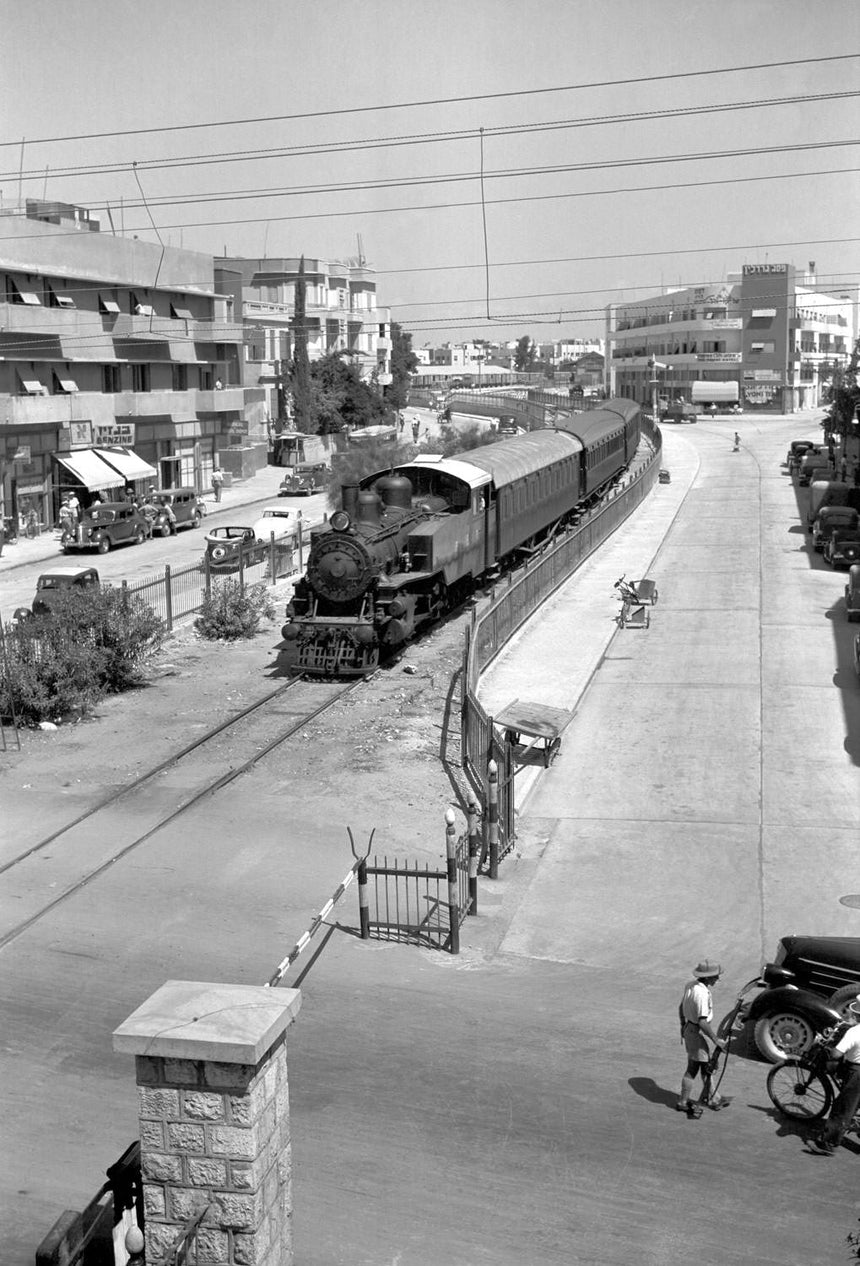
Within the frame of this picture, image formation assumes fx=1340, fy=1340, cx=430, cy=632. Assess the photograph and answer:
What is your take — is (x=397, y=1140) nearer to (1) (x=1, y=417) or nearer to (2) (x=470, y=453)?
(2) (x=470, y=453)

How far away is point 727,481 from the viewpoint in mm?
61531

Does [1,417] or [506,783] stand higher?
[1,417]

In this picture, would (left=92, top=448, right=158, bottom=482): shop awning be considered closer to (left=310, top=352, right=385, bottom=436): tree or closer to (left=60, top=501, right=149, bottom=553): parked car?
(left=60, top=501, right=149, bottom=553): parked car

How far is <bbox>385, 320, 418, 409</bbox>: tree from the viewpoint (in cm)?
10456

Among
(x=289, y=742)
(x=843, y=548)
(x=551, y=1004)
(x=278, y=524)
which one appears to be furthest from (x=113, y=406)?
(x=551, y=1004)

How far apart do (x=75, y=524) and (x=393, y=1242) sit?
129ft

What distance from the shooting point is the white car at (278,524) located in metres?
41.1

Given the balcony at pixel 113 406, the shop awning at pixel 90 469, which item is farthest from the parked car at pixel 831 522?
the balcony at pixel 113 406

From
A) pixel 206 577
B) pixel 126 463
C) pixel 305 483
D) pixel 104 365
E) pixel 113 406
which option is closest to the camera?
pixel 206 577

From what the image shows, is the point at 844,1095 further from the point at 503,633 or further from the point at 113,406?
the point at 113,406

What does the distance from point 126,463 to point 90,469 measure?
8.69 feet

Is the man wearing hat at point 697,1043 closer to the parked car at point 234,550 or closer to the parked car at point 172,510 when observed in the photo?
the parked car at point 234,550

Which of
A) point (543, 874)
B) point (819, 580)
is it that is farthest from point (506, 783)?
point (819, 580)

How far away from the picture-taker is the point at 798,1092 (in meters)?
10.1
